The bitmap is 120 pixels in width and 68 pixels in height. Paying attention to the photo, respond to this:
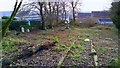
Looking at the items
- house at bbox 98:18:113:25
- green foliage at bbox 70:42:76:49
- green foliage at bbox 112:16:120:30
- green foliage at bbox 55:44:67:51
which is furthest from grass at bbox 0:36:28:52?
green foliage at bbox 112:16:120:30

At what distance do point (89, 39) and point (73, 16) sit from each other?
0.94m

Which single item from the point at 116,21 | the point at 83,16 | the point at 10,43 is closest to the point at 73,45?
the point at 83,16

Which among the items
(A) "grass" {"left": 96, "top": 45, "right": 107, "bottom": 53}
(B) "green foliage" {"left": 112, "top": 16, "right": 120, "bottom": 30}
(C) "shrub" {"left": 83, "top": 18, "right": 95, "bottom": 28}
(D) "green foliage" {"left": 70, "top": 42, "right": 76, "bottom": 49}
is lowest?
(A) "grass" {"left": 96, "top": 45, "right": 107, "bottom": 53}

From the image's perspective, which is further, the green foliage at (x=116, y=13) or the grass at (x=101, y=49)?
the grass at (x=101, y=49)

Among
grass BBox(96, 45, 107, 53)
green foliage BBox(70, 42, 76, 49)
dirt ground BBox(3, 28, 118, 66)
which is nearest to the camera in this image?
dirt ground BBox(3, 28, 118, 66)

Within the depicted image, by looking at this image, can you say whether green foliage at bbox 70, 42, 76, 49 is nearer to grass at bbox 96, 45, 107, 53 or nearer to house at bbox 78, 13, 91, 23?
grass at bbox 96, 45, 107, 53

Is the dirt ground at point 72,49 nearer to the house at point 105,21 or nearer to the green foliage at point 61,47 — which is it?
the green foliage at point 61,47

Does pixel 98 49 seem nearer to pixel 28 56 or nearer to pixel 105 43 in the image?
pixel 105 43

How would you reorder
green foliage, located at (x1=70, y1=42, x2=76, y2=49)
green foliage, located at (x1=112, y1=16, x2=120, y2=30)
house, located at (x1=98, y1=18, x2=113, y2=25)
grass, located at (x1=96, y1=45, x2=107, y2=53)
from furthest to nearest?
green foliage, located at (x1=70, y1=42, x2=76, y2=49) < grass, located at (x1=96, y1=45, x2=107, y2=53) < house, located at (x1=98, y1=18, x2=113, y2=25) < green foliage, located at (x1=112, y1=16, x2=120, y2=30)

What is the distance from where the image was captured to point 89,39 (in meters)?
3.84

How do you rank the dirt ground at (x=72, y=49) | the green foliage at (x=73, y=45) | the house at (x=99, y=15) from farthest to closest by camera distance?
the green foliage at (x=73, y=45), the house at (x=99, y=15), the dirt ground at (x=72, y=49)

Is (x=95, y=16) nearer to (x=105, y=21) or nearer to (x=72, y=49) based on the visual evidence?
(x=105, y=21)

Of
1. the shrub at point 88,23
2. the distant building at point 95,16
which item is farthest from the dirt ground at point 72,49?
the distant building at point 95,16

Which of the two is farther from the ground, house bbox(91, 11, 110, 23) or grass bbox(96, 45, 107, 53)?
house bbox(91, 11, 110, 23)
